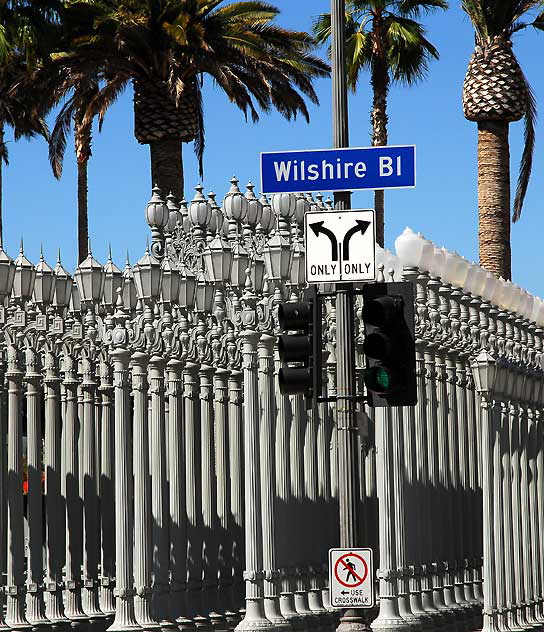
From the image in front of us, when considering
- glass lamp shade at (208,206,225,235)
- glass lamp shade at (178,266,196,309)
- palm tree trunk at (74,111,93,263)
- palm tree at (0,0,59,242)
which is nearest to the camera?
glass lamp shade at (178,266,196,309)

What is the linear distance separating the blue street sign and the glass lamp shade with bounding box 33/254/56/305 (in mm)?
8516

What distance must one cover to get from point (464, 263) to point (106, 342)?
4834 millimetres

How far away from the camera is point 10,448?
65.5ft

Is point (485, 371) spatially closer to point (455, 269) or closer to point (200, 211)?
point (455, 269)

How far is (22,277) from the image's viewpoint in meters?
20.6

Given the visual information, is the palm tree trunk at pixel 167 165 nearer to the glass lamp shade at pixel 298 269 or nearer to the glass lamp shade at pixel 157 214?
the glass lamp shade at pixel 157 214

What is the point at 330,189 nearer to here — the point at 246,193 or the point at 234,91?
the point at 246,193

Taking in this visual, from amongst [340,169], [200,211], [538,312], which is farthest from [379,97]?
[340,169]

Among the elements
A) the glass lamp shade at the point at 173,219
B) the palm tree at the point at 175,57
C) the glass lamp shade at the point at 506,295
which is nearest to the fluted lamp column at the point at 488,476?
the glass lamp shade at the point at 506,295

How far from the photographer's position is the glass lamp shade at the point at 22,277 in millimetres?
20578

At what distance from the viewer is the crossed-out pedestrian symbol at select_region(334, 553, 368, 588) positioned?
12.9m

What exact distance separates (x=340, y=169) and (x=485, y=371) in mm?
8711

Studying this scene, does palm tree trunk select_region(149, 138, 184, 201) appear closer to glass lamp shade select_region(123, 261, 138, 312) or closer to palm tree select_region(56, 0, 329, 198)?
palm tree select_region(56, 0, 329, 198)

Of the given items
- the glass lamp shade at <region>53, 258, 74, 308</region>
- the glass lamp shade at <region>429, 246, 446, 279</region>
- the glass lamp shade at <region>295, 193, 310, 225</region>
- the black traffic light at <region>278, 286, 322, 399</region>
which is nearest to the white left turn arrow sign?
the black traffic light at <region>278, 286, 322, 399</region>
